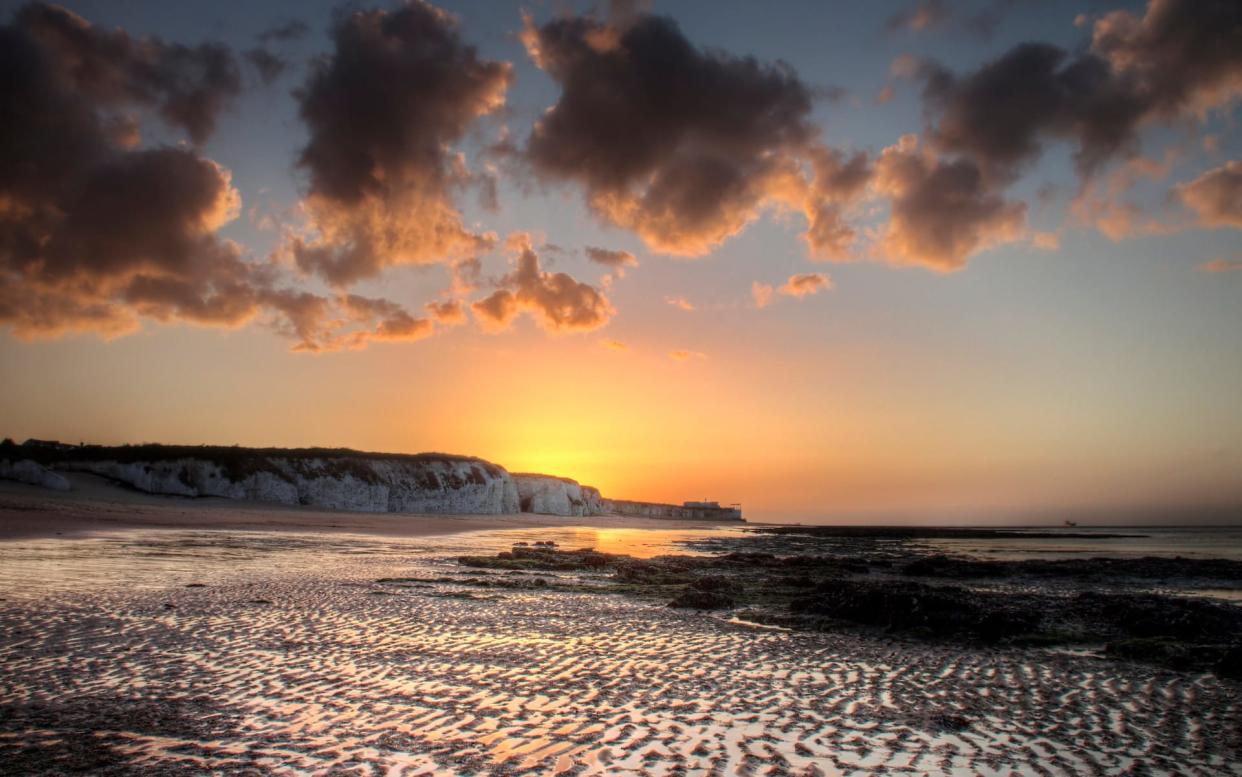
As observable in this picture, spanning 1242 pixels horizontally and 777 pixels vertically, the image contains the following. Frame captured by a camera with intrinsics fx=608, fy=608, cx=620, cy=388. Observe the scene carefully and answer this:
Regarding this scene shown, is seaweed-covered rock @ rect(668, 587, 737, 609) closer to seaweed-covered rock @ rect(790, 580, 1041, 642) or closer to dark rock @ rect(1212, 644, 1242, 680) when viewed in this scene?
seaweed-covered rock @ rect(790, 580, 1041, 642)

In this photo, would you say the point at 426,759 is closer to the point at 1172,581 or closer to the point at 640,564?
the point at 640,564

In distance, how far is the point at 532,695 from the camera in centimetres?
737

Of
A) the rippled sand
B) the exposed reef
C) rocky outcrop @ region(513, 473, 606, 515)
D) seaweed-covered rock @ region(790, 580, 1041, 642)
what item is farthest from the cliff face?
seaweed-covered rock @ region(790, 580, 1041, 642)

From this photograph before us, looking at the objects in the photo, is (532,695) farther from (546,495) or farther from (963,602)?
(546,495)

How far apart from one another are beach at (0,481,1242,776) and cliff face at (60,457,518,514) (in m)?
56.4

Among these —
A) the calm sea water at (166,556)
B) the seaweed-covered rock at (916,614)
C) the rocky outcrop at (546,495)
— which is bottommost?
the rocky outcrop at (546,495)

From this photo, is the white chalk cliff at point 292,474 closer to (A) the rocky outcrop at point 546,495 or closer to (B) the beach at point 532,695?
(A) the rocky outcrop at point 546,495

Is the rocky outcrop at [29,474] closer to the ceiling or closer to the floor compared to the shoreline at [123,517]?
closer to the ceiling

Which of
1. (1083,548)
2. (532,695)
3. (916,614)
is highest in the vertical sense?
(532,695)

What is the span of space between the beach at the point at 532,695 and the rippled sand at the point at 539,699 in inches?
1.5

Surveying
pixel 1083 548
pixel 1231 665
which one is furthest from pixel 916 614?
pixel 1083 548

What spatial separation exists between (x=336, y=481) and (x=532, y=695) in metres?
73.3

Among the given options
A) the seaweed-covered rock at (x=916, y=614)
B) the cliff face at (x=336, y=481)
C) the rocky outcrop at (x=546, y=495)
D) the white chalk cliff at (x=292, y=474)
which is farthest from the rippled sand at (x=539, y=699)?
the rocky outcrop at (x=546, y=495)

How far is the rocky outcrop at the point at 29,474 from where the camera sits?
4866cm
